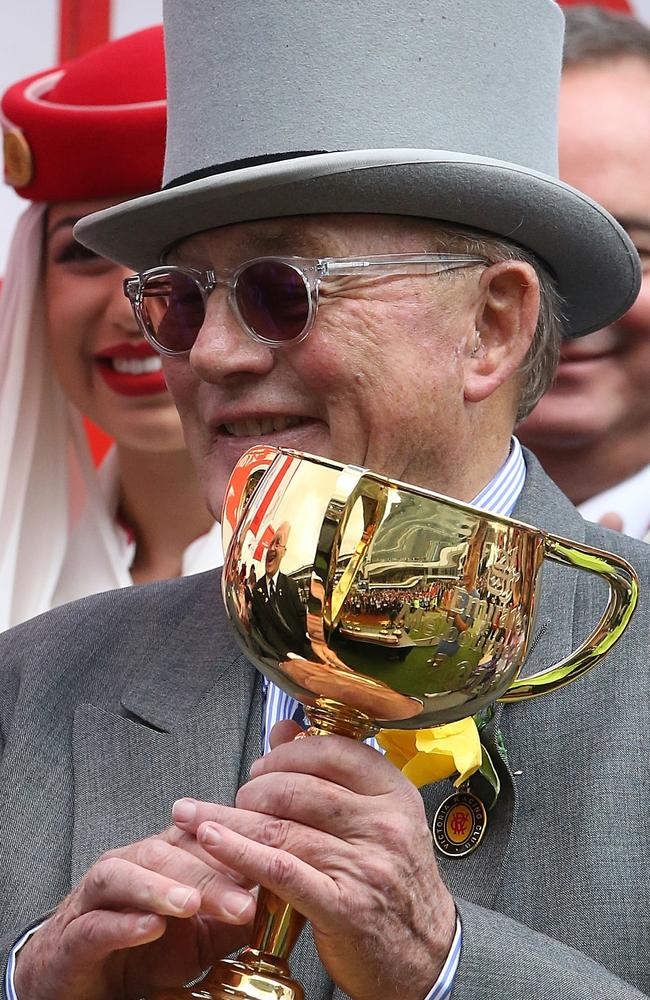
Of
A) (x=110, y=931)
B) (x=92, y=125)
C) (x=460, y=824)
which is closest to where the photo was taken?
(x=110, y=931)

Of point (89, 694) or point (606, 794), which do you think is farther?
point (89, 694)

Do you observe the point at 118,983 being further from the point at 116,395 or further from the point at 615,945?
the point at 116,395

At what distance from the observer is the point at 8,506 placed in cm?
300

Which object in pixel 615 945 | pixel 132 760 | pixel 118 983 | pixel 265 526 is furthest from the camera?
pixel 132 760

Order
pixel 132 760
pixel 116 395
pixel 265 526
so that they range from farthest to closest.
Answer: pixel 116 395 < pixel 132 760 < pixel 265 526

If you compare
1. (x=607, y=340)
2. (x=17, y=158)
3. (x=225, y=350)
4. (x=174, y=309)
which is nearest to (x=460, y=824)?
(x=225, y=350)

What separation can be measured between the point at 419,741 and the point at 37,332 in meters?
1.64

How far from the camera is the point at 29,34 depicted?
120 inches

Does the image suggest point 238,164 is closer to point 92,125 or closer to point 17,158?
point 92,125

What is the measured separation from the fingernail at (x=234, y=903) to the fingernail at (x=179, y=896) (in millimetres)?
49

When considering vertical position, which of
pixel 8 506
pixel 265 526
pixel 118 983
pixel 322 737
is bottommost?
pixel 8 506

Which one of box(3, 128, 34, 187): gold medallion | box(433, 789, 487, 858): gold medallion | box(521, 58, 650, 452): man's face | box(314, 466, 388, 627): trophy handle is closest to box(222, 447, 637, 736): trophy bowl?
box(314, 466, 388, 627): trophy handle

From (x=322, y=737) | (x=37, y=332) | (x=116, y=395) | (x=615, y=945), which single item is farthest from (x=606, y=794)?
(x=37, y=332)

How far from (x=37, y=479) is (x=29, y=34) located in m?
0.90
